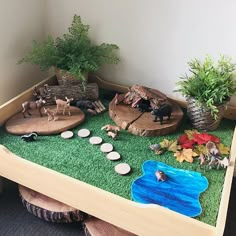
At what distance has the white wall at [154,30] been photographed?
1113mm

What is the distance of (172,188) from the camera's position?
2.92 ft

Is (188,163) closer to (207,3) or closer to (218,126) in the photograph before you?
(218,126)

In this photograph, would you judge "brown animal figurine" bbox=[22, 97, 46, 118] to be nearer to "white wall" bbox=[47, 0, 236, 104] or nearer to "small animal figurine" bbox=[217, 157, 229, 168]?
"white wall" bbox=[47, 0, 236, 104]

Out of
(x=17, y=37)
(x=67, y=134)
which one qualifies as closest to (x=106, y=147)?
(x=67, y=134)

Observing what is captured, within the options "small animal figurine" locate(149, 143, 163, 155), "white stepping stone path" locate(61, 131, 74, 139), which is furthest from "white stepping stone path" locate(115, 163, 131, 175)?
"white stepping stone path" locate(61, 131, 74, 139)

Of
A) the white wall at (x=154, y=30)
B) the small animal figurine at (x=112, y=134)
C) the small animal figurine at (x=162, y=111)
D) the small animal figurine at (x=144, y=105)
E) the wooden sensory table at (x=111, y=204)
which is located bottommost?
the wooden sensory table at (x=111, y=204)

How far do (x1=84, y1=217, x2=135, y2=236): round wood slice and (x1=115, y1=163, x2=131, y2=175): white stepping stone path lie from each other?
0.64 ft

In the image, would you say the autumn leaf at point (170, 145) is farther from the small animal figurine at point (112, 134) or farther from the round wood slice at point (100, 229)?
the round wood slice at point (100, 229)

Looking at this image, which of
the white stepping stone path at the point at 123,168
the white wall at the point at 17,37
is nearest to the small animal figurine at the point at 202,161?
the white stepping stone path at the point at 123,168

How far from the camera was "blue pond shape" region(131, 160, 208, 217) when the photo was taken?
0.84 meters

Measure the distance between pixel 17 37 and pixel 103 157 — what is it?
2.04 feet

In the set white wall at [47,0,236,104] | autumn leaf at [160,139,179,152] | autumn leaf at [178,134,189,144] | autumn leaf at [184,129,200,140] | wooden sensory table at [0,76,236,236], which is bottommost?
wooden sensory table at [0,76,236,236]

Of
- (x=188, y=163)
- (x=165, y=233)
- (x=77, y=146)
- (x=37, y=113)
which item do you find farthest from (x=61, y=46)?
(x=165, y=233)

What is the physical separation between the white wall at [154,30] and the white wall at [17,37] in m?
0.07
